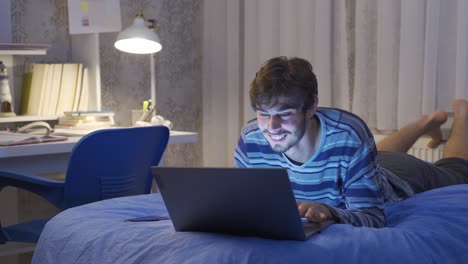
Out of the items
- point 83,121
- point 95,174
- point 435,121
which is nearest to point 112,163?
point 95,174

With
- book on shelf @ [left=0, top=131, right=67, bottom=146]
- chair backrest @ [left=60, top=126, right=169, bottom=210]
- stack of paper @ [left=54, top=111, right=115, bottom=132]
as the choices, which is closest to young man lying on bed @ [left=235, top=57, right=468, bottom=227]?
chair backrest @ [left=60, top=126, right=169, bottom=210]

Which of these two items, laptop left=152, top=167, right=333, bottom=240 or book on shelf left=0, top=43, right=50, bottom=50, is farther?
book on shelf left=0, top=43, right=50, bottom=50

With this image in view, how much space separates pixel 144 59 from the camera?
3.88 meters

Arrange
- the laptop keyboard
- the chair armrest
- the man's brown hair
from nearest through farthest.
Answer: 1. the laptop keyboard
2. the man's brown hair
3. the chair armrest

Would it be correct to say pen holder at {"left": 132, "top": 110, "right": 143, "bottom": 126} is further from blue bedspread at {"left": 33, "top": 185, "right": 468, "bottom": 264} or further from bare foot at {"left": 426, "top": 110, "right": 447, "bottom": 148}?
blue bedspread at {"left": 33, "top": 185, "right": 468, "bottom": 264}

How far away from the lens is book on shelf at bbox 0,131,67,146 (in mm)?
2613

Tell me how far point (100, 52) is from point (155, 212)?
6.47 feet

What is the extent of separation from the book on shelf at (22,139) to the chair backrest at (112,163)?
381 millimetres

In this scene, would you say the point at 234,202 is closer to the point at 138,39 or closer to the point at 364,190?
the point at 364,190

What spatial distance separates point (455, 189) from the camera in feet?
6.71

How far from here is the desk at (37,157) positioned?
256 centimetres

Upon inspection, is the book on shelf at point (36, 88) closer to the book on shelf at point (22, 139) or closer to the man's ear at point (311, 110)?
the book on shelf at point (22, 139)

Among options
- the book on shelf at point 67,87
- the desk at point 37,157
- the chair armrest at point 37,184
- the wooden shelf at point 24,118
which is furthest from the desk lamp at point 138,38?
the chair armrest at point 37,184

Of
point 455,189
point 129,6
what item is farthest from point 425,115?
point 129,6
